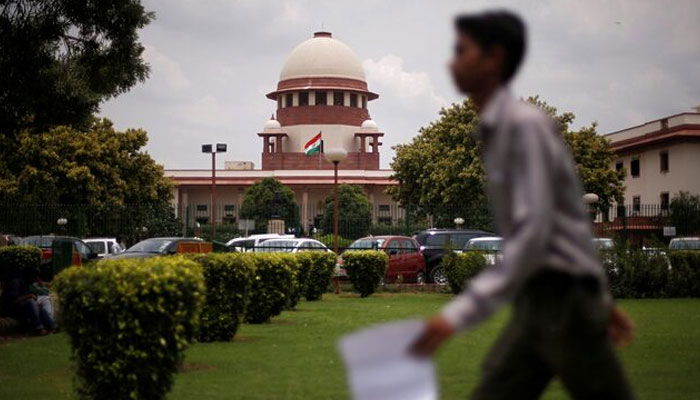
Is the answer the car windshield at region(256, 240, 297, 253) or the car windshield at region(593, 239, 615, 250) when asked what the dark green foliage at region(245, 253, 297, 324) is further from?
the car windshield at region(256, 240, 297, 253)

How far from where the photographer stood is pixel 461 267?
20734 mm

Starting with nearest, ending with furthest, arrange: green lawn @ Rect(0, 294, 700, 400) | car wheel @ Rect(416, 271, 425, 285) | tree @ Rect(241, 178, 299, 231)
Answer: green lawn @ Rect(0, 294, 700, 400) < car wheel @ Rect(416, 271, 425, 285) < tree @ Rect(241, 178, 299, 231)

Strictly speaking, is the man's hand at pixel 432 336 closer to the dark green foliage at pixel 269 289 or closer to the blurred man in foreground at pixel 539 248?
the blurred man in foreground at pixel 539 248

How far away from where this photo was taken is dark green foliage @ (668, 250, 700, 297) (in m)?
21.2

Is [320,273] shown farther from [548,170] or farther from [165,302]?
[548,170]

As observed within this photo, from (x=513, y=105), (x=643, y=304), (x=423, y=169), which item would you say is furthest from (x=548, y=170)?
(x=423, y=169)

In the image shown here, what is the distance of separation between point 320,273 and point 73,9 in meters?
8.92

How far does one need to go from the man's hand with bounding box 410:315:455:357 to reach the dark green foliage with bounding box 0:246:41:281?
34.0 feet

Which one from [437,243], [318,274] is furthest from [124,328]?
[437,243]

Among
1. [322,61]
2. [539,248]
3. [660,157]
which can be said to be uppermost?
[322,61]

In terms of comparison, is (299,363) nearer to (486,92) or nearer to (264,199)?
(486,92)

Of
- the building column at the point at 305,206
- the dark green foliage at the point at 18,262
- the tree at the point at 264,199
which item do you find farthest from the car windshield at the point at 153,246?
the building column at the point at 305,206

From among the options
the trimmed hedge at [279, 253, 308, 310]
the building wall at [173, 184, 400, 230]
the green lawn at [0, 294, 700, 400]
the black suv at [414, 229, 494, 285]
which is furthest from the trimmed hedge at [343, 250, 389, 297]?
the building wall at [173, 184, 400, 230]

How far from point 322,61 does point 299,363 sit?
68.4 m
